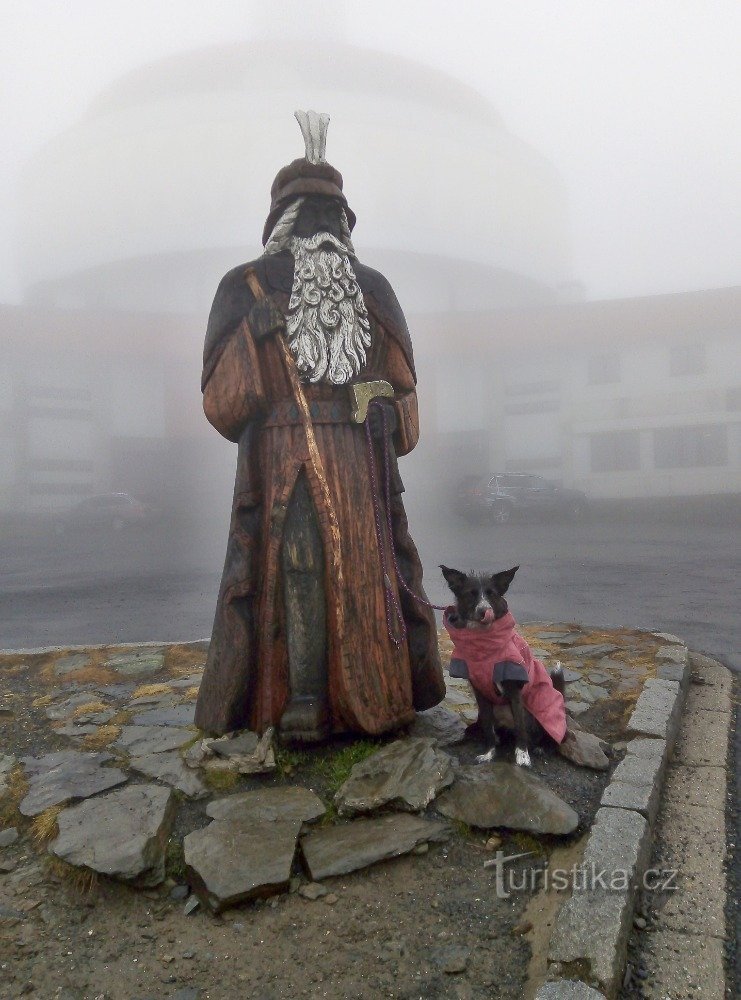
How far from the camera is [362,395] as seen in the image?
3.20 meters

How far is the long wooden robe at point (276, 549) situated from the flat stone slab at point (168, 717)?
46 cm

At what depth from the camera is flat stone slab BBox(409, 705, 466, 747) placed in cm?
322

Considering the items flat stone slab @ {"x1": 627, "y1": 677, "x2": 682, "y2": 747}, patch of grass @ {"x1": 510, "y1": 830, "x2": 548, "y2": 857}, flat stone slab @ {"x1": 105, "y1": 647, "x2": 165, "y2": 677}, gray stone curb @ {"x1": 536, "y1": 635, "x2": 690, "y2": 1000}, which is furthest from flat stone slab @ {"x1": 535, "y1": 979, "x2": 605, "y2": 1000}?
flat stone slab @ {"x1": 105, "y1": 647, "x2": 165, "y2": 677}

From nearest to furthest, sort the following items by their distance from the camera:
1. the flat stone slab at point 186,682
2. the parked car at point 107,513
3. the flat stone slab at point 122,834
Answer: the flat stone slab at point 122,834, the flat stone slab at point 186,682, the parked car at point 107,513

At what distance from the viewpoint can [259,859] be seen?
2.29 metres

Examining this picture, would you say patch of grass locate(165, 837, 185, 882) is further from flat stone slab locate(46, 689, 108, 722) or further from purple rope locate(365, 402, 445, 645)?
flat stone slab locate(46, 689, 108, 722)

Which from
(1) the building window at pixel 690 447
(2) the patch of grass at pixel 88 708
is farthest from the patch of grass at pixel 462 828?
(1) the building window at pixel 690 447

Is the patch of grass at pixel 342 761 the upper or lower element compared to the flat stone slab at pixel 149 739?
upper

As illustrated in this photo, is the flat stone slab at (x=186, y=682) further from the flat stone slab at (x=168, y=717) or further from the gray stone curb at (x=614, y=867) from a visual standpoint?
the gray stone curb at (x=614, y=867)

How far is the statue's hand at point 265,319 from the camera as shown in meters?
3.15

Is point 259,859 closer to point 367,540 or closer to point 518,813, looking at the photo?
point 518,813

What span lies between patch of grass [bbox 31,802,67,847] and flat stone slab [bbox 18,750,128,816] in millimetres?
58

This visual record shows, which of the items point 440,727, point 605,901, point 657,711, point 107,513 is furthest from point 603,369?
point 605,901

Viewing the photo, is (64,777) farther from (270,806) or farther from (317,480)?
(317,480)
